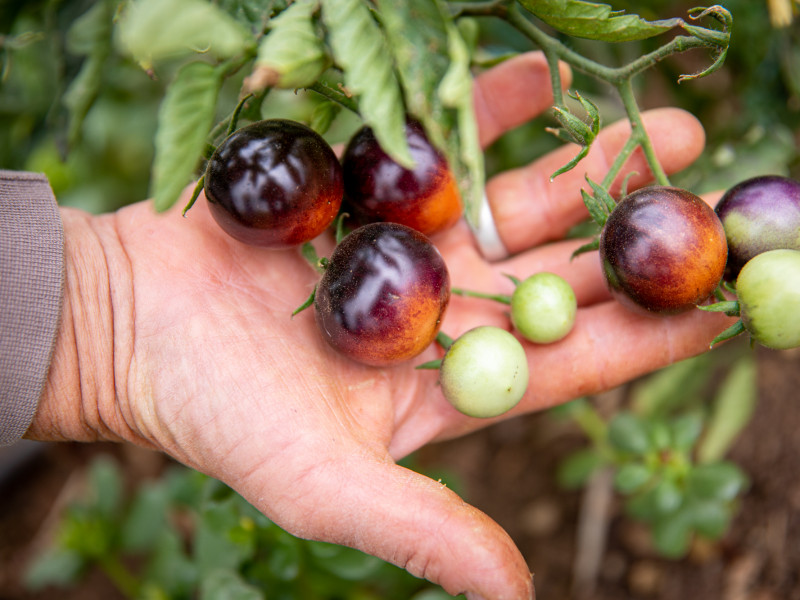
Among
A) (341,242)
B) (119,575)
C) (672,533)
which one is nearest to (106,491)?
(119,575)

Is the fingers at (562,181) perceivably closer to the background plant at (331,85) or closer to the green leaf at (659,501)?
the background plant at (331,85)

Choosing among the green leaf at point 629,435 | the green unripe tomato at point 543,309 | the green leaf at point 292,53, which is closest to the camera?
the green leaf at point 292,53

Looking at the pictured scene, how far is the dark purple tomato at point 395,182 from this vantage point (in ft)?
4.67

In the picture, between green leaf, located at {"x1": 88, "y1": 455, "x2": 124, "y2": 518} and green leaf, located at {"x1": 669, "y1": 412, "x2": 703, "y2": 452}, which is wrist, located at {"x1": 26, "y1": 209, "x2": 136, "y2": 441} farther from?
green leaf, located at {"x1": 669, "y1": 412, "x2": 703, "y2": 452}

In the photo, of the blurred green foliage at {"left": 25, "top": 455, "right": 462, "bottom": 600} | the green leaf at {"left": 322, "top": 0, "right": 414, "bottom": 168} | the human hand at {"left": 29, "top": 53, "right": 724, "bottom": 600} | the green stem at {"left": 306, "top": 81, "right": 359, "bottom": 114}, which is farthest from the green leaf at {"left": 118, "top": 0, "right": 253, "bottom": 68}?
the blurred green foliage at {"left": 25, "top": 455, "right": 462, "bottom": 600}

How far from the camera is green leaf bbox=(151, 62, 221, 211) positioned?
0.86m

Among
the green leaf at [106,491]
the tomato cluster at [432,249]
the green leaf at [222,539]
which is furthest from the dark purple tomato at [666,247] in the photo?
the green leaf at [106,491]

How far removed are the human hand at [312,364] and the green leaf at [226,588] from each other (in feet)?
0.86

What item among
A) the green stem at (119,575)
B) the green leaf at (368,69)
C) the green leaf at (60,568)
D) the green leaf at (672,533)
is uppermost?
the green leaf at (368,69)

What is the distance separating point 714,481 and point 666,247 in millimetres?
782

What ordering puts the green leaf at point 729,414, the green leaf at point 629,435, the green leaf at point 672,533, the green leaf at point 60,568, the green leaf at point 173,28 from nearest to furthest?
the green leaf at point 173,28
the green leaf at point 672,533
the green leaf at point 629,435
the green leaf at point 60,568
the green leaf at point 729,414

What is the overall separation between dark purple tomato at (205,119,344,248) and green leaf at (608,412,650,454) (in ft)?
3.57

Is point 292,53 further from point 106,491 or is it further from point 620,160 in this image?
point 106,491

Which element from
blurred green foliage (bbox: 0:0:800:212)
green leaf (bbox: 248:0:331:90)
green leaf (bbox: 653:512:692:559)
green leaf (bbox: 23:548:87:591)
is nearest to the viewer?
green leaf (bbox: 248:0:331:90)
